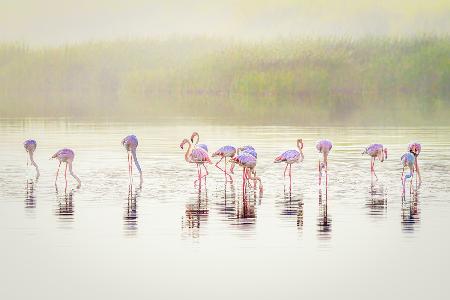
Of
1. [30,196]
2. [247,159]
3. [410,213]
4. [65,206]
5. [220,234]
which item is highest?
[247,159]

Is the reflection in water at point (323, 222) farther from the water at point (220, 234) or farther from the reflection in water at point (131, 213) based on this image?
the reflection in water at point (131, 213)

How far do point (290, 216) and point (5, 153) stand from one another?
12.5m

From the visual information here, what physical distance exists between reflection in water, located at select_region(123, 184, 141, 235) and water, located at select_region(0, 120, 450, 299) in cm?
3

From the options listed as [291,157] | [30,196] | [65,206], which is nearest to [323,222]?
[65,206]

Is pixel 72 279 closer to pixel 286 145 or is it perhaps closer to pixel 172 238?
pixel 172 238

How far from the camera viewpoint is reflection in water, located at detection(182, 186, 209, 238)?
48.2 feet

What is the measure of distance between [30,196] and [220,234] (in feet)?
16.7

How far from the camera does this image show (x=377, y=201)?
17.4 metres

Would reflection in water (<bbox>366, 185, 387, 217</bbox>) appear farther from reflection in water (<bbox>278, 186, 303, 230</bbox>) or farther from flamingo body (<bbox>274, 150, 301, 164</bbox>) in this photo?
flamingo body (<bbox>274, 150, 301, 164</bbox>)

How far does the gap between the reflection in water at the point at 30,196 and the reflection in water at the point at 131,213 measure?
5.01 ft

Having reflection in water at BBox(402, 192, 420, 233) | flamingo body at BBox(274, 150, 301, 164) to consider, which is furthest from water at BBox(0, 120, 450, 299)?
flamingo body at BBox(274, 150, 301, 164)

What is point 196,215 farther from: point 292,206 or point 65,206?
point 65,206

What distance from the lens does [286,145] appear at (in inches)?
1155

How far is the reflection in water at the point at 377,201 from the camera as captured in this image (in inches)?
640
